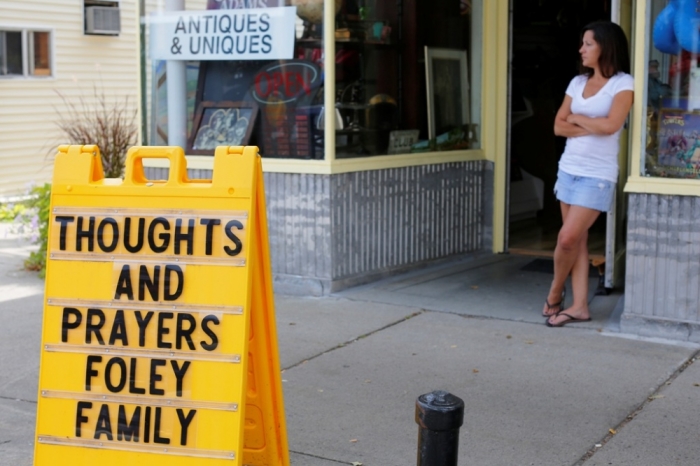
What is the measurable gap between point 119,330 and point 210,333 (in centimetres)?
38

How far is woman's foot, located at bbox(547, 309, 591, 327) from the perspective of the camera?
6.38 metres

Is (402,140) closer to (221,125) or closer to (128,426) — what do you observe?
(221,125)

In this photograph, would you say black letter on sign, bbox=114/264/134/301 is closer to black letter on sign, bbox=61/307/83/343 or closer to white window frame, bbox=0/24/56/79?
black letter on sign, bbox=61/307/83/343

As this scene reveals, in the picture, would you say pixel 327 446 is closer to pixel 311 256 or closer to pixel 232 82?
pixel 311 256

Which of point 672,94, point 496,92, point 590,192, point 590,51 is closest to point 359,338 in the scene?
point 590,192

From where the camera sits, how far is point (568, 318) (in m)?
6.40

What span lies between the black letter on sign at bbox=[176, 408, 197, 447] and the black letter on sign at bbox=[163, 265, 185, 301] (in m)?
0.43

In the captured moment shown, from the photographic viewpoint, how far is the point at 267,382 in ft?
13.3

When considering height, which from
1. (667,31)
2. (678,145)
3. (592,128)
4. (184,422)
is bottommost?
(184,422)

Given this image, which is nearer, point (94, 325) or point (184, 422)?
point (184, 422)

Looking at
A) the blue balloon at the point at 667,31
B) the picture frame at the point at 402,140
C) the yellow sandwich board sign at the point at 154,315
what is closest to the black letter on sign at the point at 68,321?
the yellow sandwich board sign at the point at 154,315

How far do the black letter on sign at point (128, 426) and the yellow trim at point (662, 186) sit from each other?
3337mm

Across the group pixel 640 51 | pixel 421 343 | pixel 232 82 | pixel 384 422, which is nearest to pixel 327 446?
pixel 384 422

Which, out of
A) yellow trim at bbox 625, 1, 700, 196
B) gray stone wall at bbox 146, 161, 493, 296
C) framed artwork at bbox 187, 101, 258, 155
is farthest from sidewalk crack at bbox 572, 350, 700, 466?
framed artwork at bbox 187, 101, 258, 155
